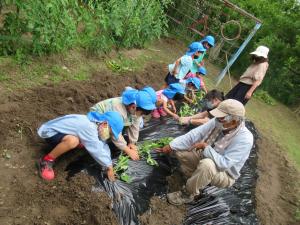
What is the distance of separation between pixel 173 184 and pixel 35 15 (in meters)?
2.78

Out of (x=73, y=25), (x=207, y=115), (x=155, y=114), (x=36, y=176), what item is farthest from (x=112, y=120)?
(x=73, y=25)

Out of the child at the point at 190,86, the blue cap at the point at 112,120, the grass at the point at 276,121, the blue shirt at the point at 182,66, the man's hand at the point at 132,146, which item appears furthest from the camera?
the grass at the point at 276,121

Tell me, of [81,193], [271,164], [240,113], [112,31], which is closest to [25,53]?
[112,31]

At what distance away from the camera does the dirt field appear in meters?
2.95

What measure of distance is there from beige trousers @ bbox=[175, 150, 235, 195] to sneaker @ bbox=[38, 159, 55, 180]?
1.34 m

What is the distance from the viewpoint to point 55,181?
323 cm

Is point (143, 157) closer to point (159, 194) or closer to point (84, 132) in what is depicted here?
point (159, 194)

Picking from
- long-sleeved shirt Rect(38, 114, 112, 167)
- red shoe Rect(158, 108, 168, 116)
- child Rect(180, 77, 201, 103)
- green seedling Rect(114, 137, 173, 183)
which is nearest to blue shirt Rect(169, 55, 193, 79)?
child Rect(180, 77, 201, 103)

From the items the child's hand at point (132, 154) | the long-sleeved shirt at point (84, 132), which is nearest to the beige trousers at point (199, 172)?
the child's hand at point (132, 154)

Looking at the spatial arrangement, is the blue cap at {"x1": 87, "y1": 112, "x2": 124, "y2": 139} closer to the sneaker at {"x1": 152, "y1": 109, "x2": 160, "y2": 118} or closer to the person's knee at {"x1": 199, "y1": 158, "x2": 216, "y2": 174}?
the person's knee at {"x1": 199, "y1": 158, "x2": 216, "y2": 174}

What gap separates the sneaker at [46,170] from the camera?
3242mm

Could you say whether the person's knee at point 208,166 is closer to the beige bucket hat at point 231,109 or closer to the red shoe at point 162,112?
the beige bucket hat at point 231,109

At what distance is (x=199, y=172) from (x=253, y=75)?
9.23ft

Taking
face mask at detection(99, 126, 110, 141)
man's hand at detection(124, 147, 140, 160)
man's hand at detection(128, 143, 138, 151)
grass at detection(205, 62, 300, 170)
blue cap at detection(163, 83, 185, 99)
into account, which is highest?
face mask at detection(99, 126, 110, 141)
